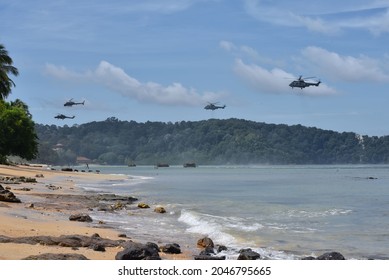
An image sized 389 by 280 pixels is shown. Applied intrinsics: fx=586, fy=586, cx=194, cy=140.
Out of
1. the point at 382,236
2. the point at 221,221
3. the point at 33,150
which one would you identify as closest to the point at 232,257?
the point at 382,236

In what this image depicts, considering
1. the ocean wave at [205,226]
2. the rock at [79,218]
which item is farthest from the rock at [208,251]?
the rock at [79,218]

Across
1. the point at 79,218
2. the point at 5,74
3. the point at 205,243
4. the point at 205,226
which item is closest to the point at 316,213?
the point at 205,226

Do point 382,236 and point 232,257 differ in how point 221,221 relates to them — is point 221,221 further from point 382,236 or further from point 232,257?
point 232,257

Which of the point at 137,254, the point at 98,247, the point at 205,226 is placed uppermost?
the point at 137,254

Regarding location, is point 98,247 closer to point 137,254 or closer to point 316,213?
point 137,254

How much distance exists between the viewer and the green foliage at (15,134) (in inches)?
3000

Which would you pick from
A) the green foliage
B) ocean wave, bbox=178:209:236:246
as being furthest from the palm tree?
ocean wave, bbox=178:209:236:246

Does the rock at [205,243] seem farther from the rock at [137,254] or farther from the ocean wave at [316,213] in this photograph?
the ocean wave at [316,213]

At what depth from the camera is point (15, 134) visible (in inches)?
3063

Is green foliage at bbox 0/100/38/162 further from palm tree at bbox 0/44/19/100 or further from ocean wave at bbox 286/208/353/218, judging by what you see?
ocean wave at bbox 286/208/353/218
